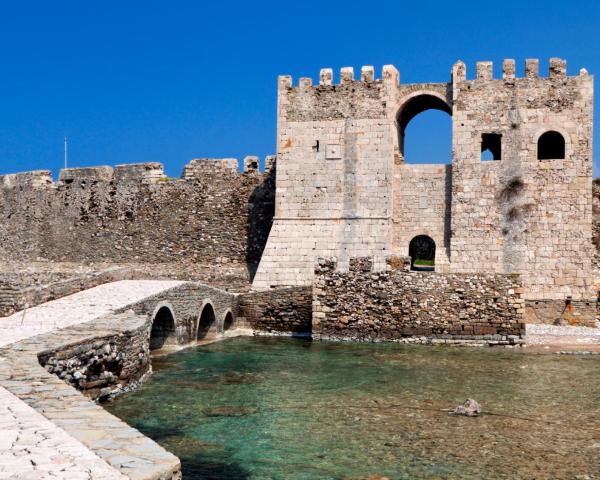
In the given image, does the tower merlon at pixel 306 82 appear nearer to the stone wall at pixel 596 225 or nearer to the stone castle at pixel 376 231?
the stone castle at pixel 376 231

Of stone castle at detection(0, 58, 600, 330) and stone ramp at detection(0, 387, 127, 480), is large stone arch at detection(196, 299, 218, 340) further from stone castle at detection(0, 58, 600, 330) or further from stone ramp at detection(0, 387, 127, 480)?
stone ramp at detection(0, 387, 127, 480)

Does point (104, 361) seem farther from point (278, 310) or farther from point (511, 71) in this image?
point (511, 71)

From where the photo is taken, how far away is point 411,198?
2091 centimetres

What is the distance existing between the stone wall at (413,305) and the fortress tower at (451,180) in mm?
2378

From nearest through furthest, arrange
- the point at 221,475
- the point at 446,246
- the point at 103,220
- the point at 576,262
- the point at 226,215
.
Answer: the point at 221,475, the point at 576,262, the point at 446,246, the point at 226,215, the point at 103,220

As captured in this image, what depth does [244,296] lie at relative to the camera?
2002cm

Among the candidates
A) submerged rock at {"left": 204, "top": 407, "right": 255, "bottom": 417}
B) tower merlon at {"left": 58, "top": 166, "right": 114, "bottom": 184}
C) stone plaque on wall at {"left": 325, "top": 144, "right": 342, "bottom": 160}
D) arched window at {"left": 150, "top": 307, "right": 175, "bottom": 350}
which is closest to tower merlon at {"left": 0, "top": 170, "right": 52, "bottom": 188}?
tower merlon at {"left": 58, "top": 166, "right": 114, "bottom": 184}

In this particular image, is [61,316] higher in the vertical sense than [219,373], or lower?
higher

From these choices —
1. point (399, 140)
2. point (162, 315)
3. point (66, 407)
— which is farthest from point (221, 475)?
point (399, 140)

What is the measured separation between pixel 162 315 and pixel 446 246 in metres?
8.73

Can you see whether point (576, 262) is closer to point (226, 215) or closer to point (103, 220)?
point (226, 215)

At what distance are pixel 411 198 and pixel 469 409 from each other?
11.6m

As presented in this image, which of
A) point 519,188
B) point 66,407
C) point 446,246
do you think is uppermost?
point 519,188

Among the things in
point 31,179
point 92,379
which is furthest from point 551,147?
point 31,179
